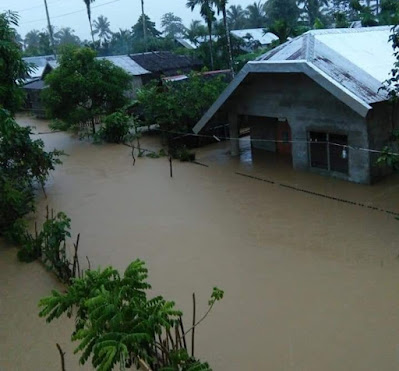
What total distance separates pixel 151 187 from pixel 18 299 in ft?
21.4

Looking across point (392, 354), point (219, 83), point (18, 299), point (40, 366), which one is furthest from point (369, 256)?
point (219, 83)

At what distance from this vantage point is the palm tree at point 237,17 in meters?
54.4

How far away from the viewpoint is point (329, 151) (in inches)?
520

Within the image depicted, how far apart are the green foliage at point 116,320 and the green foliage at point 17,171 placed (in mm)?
6691

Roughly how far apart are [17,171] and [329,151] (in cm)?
904

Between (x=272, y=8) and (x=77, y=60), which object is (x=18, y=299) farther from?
(x=272, y=8)

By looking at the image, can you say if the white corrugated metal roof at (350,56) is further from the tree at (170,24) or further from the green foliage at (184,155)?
the tree at (170,24)

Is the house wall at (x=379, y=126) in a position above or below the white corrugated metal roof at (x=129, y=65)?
below

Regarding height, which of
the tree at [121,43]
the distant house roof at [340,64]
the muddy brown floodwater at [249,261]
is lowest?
the muddy brown floodwater at [249,261]

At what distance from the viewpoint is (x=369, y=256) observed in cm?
879

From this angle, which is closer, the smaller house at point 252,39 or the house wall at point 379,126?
the house wall at point 379,126

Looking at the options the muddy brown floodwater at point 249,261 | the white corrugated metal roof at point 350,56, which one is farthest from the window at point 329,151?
the white corrugated metal roof at point 350,56

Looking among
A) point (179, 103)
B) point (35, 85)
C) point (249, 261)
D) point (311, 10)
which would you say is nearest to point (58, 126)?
point (35, 85)

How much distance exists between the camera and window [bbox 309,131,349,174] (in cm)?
1277
